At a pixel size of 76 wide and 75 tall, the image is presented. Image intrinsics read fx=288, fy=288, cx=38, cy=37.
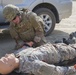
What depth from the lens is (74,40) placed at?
5582mm

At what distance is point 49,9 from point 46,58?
2736mm

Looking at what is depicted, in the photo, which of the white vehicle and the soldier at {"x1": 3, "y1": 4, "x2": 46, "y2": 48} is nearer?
the soldier at {"x1": 3, "y1": 4, "x2": 46, "y2": 48}

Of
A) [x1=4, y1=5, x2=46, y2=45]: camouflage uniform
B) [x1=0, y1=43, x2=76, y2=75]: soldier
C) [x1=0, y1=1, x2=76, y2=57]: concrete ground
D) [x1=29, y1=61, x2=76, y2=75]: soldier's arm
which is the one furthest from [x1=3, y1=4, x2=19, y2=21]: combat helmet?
[x1=29, y1=61, x2=76, y2=75]: soldier's arm

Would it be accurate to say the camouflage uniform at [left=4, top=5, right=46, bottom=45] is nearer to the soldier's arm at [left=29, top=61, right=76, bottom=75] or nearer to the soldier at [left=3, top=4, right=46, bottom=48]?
the soldier at [left=3, top=4, right=46, bottom=48]

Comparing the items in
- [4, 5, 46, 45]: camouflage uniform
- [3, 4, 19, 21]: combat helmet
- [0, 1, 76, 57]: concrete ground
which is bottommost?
[0, 1, 76, 57]: concrete ground

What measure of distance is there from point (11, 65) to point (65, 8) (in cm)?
365

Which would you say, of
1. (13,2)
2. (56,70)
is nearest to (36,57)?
(56,70)

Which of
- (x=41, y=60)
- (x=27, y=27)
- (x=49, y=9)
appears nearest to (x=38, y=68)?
(x=41, y=60)

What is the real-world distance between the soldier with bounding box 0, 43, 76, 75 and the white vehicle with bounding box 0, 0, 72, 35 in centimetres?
205

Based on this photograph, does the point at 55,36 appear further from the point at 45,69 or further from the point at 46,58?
the point at 45,69

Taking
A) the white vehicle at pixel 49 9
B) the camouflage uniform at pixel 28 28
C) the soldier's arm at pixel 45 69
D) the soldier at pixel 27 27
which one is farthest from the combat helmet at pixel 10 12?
the white vehicle at pixel 49 9

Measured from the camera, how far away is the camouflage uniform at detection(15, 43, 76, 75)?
14.5 ft

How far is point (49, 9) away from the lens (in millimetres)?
7383

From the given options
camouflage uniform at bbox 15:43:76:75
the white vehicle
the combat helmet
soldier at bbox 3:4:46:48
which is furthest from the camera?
the white vehicle
